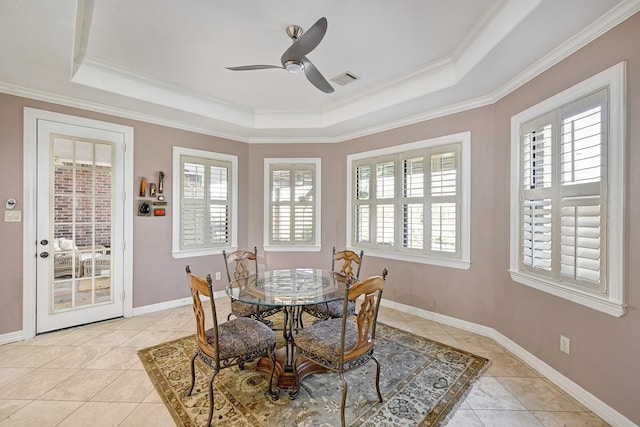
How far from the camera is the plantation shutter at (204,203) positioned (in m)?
4.15

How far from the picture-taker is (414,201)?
3.76m

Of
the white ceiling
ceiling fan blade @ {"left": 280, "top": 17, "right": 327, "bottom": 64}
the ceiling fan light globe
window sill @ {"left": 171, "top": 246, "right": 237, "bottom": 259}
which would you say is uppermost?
the white ceiling

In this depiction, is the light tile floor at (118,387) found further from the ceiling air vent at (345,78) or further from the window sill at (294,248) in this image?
the ceiling air vent at (345,78)

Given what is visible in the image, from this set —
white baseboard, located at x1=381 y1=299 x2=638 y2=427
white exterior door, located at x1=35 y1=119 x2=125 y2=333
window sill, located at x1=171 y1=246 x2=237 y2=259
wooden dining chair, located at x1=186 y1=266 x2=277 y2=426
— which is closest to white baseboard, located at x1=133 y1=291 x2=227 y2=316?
white exterior door, located at x1=35 y1=119 x2=125 y2=333

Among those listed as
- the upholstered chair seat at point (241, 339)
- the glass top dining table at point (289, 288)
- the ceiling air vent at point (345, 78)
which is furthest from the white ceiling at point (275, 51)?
the upholstered chair seat at point (241, 339)

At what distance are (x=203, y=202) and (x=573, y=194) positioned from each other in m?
4.34

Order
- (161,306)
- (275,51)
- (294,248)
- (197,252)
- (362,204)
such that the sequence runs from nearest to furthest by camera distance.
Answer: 1. (275,51)
2. (161,306)
3. (197,252)
4. (362,204)
5. (294,248)

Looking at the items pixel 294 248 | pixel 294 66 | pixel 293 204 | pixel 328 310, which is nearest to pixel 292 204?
pixel 293 204

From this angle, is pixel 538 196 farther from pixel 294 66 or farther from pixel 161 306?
pixel 161 306

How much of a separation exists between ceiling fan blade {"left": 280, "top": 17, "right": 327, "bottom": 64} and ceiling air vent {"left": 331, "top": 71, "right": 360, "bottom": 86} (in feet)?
3.66

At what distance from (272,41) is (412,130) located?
216 centimetres

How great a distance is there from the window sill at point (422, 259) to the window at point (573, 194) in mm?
609

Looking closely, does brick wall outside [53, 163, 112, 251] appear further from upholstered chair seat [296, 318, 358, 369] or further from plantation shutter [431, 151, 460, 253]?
plantation shutter [431, 151, 460, 253]

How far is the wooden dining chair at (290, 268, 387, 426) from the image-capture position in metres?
1.84
